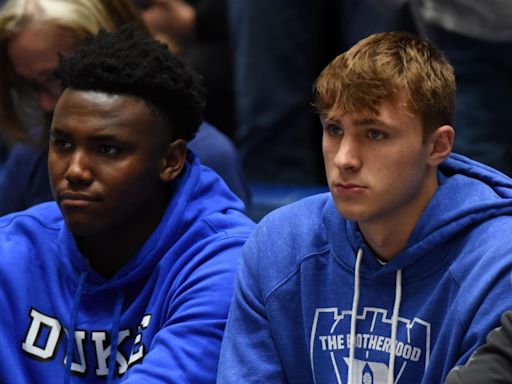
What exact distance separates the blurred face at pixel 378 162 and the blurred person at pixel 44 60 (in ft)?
3.82

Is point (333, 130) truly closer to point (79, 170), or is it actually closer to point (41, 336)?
point (79, 170)

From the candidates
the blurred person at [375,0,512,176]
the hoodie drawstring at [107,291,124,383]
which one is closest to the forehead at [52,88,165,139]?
the hoodie drawstring at [107,291,124,383]

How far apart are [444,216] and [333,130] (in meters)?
0.28

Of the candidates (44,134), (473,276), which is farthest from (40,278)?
(473,276)

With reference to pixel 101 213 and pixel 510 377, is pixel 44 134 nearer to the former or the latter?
pixel 101 213

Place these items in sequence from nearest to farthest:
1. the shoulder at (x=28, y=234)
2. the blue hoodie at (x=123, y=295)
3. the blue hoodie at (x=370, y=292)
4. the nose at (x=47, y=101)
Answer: the blue hoodie at (x=370, y=292) → the blue hoodie at (x=123, y=295) → the shoulder at (x=28, y=234) → the nose at (x=47, y=101)

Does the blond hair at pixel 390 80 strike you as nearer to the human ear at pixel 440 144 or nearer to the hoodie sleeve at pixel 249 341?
the human ear at pixel 440 144

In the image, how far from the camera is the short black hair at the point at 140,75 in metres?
2.90

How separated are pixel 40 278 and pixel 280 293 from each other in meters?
0.67

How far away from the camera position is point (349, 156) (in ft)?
8.11

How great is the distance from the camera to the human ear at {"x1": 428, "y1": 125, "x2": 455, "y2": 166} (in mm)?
2496

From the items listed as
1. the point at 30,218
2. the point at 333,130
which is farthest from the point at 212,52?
the point at 333,130

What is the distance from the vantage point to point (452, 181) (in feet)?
8.39

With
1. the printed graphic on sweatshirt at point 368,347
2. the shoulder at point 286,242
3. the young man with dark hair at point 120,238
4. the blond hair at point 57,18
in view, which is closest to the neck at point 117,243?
the young man with dark hair at point 120,238
